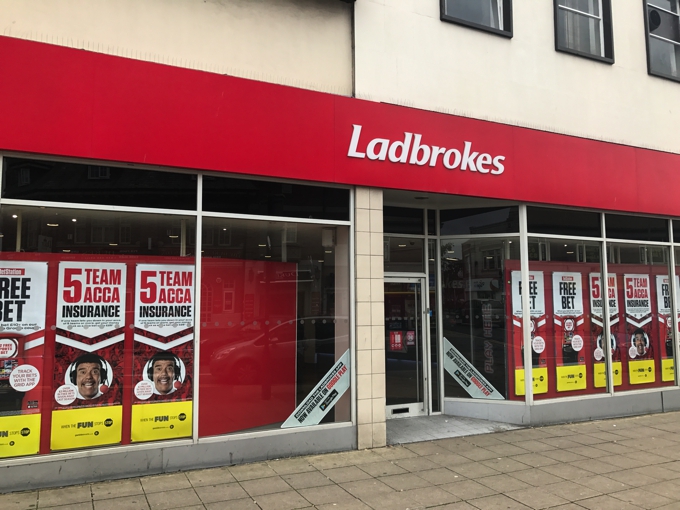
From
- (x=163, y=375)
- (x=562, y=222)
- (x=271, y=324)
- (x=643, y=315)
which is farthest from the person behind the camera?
(x=643, y=315)

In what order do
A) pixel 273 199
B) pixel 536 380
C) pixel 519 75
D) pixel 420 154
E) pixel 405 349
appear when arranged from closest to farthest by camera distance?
1. pixel 273 199
2. pixel 420 154
3. pixel 536 380
4. pixel 519 75
5. pixel 405 349

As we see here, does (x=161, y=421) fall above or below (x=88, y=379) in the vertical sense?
below

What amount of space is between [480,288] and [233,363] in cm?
452

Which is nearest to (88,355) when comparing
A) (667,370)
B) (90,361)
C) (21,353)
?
(90,361)

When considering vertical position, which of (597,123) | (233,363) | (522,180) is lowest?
(233,363)

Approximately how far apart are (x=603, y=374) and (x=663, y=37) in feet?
22.9

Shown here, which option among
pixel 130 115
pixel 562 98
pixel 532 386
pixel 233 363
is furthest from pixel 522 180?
pixel 130 115

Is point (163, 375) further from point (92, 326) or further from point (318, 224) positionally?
point (318, 224)

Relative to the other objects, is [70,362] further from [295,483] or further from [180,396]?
[295,483]

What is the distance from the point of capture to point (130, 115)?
5.81m

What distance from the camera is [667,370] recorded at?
10.0 meters

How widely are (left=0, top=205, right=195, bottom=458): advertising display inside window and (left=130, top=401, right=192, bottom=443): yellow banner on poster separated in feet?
0.04

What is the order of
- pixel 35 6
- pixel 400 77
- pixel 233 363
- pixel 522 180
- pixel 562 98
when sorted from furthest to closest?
pixel 562 98 → pixel 522 180 → pixel 400 77 → pixel 233 363 → pixel 35 6

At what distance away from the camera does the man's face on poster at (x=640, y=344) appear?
9781 mm
